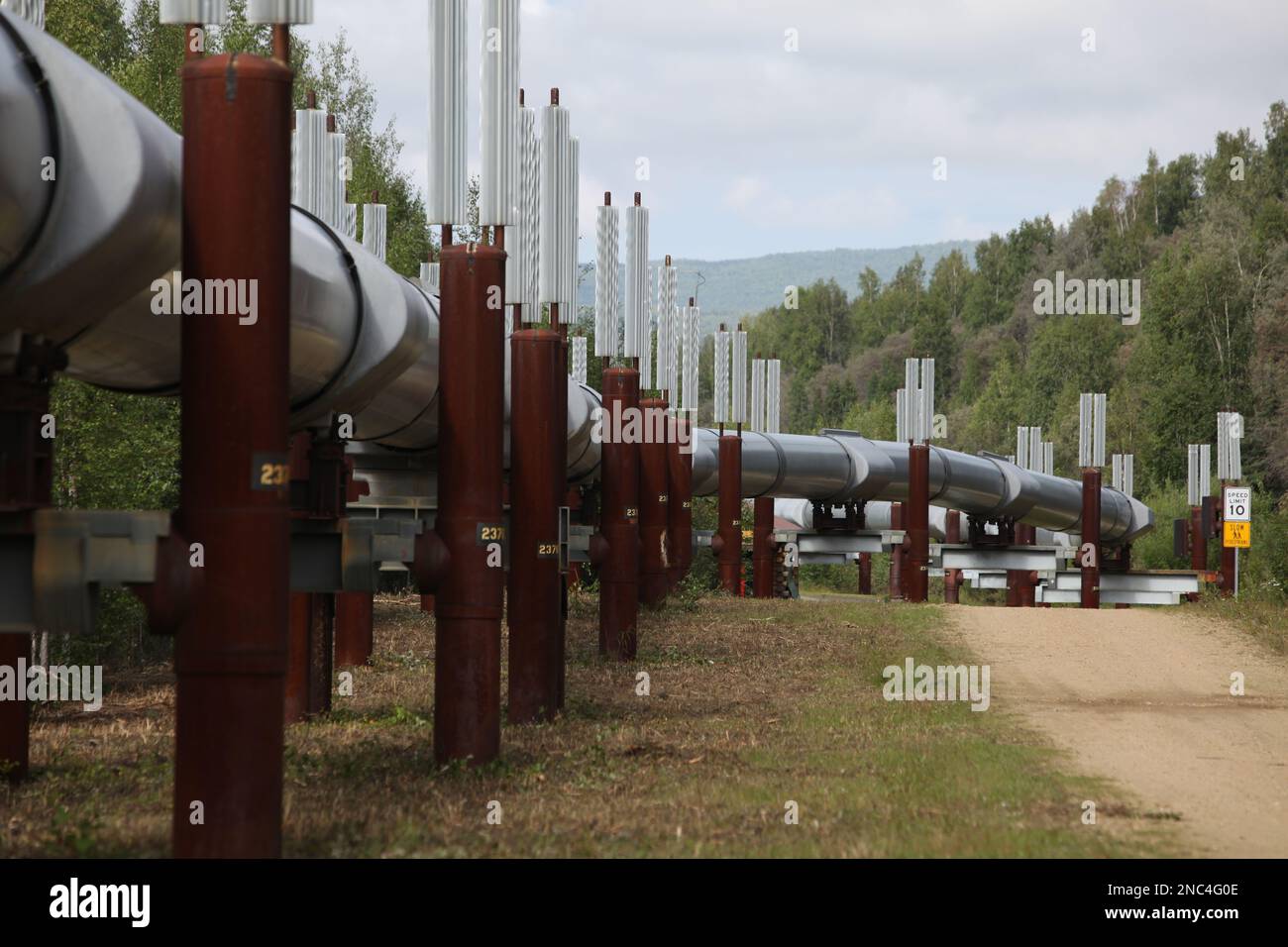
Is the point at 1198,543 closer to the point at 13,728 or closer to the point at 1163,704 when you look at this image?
the point at 1163,704

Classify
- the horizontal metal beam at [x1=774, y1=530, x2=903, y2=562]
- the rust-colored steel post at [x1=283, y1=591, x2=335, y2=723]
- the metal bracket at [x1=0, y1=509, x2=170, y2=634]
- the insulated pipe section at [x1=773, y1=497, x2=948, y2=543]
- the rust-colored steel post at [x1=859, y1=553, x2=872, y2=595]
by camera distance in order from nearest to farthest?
the metal bracket at [x1=0, y1=509, x2=170, y2=634], the rust-colored steel post at [x1=283, y1=591, x2=335, y2=723], the horizontal metal beam at [x1=774, y1=530, x2=903, y2=562], the insulated pipe section at [x1=773, y1=497, x2=948, y2=543], the rust-colored steel post at [x1=859, y1=553, x2=872, y2=595]

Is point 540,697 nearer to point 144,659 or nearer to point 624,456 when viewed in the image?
point 624,456

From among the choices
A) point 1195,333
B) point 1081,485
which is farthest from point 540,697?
point 1195,333

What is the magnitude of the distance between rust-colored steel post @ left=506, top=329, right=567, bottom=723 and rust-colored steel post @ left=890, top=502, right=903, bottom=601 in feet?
104

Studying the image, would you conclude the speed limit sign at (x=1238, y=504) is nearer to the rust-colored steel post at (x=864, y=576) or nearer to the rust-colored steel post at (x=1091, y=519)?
the rust-colored steel post at (x=1091, y=519)

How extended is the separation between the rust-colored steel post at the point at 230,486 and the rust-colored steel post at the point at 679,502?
989 inches

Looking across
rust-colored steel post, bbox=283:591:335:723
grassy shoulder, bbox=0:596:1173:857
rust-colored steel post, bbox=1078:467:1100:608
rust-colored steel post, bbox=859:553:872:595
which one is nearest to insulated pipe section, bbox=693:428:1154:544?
rust-colored steel post, bbox=1078:467:1100:608

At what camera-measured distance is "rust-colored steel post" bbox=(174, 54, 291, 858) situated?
336 inches

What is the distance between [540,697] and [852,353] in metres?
133

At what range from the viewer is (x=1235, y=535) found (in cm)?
3969

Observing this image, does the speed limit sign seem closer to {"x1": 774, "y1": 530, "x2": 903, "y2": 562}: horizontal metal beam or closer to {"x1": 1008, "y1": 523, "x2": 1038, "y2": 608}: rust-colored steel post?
{"x1": 774, "y1": 530, "x2": 903, "y2": 562}: horizontal metal beam

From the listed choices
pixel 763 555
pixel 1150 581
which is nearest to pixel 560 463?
pixel 763 555

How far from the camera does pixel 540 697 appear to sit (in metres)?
16.1
